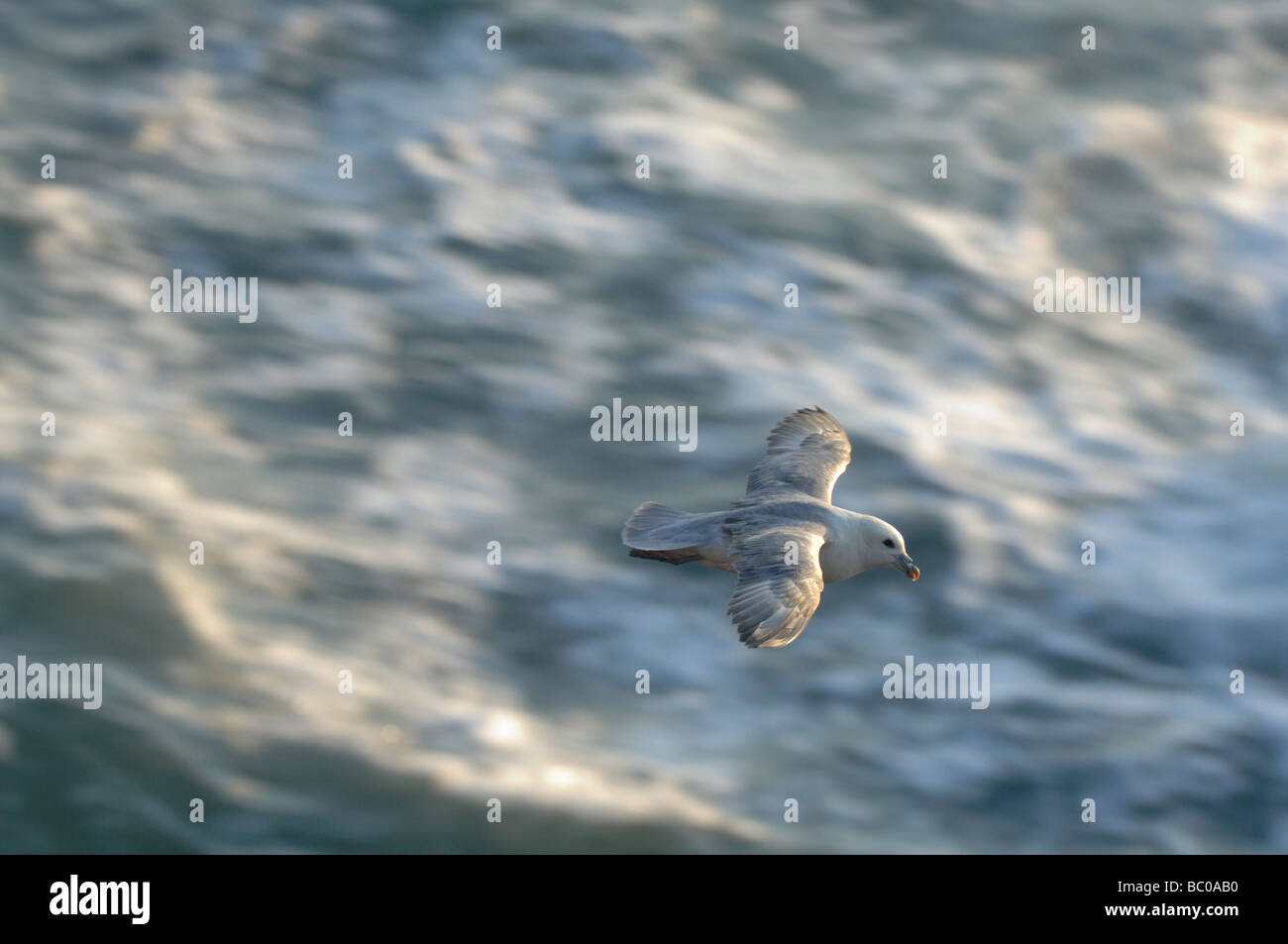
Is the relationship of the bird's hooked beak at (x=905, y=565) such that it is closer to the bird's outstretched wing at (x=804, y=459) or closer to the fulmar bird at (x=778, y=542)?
the fulmar bird at (x=778, y=542)

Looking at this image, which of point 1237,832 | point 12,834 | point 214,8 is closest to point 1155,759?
point 1237,832

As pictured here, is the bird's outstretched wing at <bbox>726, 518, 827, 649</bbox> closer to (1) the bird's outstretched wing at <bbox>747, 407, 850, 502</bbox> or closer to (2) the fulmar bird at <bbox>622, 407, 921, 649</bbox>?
(2) the fulmar bird at <bbox>622, 407, 921, 649</bbox>

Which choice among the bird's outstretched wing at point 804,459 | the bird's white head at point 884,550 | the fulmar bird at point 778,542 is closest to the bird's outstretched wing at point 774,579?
the fulmar bird at point 778,542

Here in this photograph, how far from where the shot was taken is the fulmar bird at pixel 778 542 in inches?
368

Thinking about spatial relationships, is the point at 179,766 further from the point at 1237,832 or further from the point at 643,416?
the point at 1237,832

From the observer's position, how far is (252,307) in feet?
84.7

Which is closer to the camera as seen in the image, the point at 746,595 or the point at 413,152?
the point at 746,595

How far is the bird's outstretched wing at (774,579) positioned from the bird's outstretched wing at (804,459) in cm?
136

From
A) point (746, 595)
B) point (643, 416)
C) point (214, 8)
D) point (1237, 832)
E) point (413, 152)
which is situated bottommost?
point (1237, 832)

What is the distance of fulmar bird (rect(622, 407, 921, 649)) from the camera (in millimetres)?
9359

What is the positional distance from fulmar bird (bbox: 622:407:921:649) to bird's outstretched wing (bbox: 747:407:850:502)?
14 millimetres

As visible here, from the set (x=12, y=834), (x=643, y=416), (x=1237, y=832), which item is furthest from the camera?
(x=643, y=416)

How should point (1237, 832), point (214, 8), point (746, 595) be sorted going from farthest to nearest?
point (214, 8) < point (1237, 832) < point (746, 595)

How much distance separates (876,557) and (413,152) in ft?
70.2
